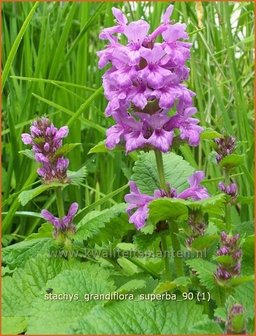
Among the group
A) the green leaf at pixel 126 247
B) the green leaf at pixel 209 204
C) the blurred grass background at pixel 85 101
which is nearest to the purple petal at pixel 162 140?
the green leaf at pixel 209 204

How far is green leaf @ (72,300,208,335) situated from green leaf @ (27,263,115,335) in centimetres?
5

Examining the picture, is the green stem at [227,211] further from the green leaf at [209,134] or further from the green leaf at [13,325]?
the green leaf at [13,325]

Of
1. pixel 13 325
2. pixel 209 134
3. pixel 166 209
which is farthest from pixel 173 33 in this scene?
pixel 13 325

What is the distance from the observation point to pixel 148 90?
979mm

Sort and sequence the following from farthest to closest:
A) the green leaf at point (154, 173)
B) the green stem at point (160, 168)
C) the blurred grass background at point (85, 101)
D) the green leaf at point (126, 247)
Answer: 1. the blurred grass background at point (85, 101)
2. the green leaf at point (126, 247)
3. the green leaf at point (154, 173)
4. the green stem at point (160, 168)

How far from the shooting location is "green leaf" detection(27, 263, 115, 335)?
92cm

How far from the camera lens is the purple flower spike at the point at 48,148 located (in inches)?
42.9

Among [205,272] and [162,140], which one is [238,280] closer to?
[205,272]

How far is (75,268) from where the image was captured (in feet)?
3.59

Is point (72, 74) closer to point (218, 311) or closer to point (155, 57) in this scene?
point (155, 57)

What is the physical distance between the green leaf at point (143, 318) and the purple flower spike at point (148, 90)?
24 centimetres

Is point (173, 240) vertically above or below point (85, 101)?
below

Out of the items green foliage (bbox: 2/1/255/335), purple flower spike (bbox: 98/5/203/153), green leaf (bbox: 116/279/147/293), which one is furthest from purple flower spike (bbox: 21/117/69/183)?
green leaf (bbox: 116/279/147/293)

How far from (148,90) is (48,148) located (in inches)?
8.8
